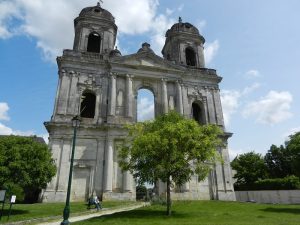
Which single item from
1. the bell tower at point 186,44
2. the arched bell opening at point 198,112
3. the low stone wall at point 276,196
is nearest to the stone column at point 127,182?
the arched bell opening at point 198,112

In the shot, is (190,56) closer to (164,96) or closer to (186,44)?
(186,44)

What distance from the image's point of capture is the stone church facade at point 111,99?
2564cm

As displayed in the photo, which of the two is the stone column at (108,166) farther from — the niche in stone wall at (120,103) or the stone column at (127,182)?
the niche in stone wall at (120,103)

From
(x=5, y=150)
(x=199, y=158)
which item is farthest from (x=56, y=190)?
(x=199, y=158)

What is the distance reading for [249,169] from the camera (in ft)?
149

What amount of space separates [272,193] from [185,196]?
423 inches

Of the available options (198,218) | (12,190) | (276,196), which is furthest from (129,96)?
(276,196)

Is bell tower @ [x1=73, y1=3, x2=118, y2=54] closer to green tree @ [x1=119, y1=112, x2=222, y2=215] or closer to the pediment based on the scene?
the pediment

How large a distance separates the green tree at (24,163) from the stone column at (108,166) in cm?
686

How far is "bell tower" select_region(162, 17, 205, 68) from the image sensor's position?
36.2 m

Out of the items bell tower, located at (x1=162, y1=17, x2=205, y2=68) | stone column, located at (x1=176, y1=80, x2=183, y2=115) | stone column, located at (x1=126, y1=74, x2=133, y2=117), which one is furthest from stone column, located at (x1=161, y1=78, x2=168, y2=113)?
bell tower, located at (x1=162, y1=17, x2=205, y2=68)

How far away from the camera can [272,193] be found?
30.4 metres

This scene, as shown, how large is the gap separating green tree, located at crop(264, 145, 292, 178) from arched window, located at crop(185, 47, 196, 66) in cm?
2238

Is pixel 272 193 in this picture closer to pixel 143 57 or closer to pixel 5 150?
pixel 143 57
